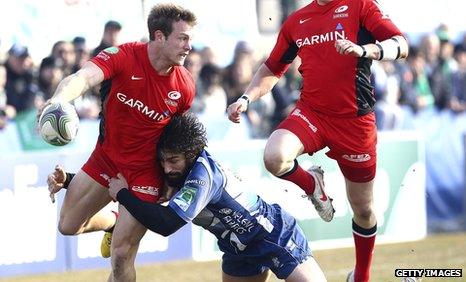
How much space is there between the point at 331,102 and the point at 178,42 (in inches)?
60.0

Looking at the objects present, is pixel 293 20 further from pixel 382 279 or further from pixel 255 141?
pixel 255 141

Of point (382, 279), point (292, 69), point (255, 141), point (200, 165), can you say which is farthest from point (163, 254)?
point (200, 165)

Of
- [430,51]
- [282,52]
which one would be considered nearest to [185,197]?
[282,52]

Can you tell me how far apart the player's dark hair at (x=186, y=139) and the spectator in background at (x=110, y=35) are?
18.3 feet

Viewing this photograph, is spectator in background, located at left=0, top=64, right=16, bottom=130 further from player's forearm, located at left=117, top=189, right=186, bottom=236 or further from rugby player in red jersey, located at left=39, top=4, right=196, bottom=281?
player's forearm, located at left=117, top=189, right=186, bottom=236

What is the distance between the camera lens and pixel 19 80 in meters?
13.1

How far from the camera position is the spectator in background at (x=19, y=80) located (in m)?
13.0

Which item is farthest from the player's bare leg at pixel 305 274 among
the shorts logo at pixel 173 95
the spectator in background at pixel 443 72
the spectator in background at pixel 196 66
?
the spectator in background at pixel 443 72

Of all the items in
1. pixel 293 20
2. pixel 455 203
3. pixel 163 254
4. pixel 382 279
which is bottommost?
pixel 455 203

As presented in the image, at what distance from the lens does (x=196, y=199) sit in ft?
25.0

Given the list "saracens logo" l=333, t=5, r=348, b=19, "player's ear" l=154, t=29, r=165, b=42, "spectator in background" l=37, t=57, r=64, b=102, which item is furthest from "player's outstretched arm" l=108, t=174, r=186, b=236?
"spectator in background" l=37, t=57, r=64, b=102

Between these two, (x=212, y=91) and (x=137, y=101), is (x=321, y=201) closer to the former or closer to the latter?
(x=137, y=101)

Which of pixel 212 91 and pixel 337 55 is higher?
pixel 337 55

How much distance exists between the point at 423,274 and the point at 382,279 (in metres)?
0.38
